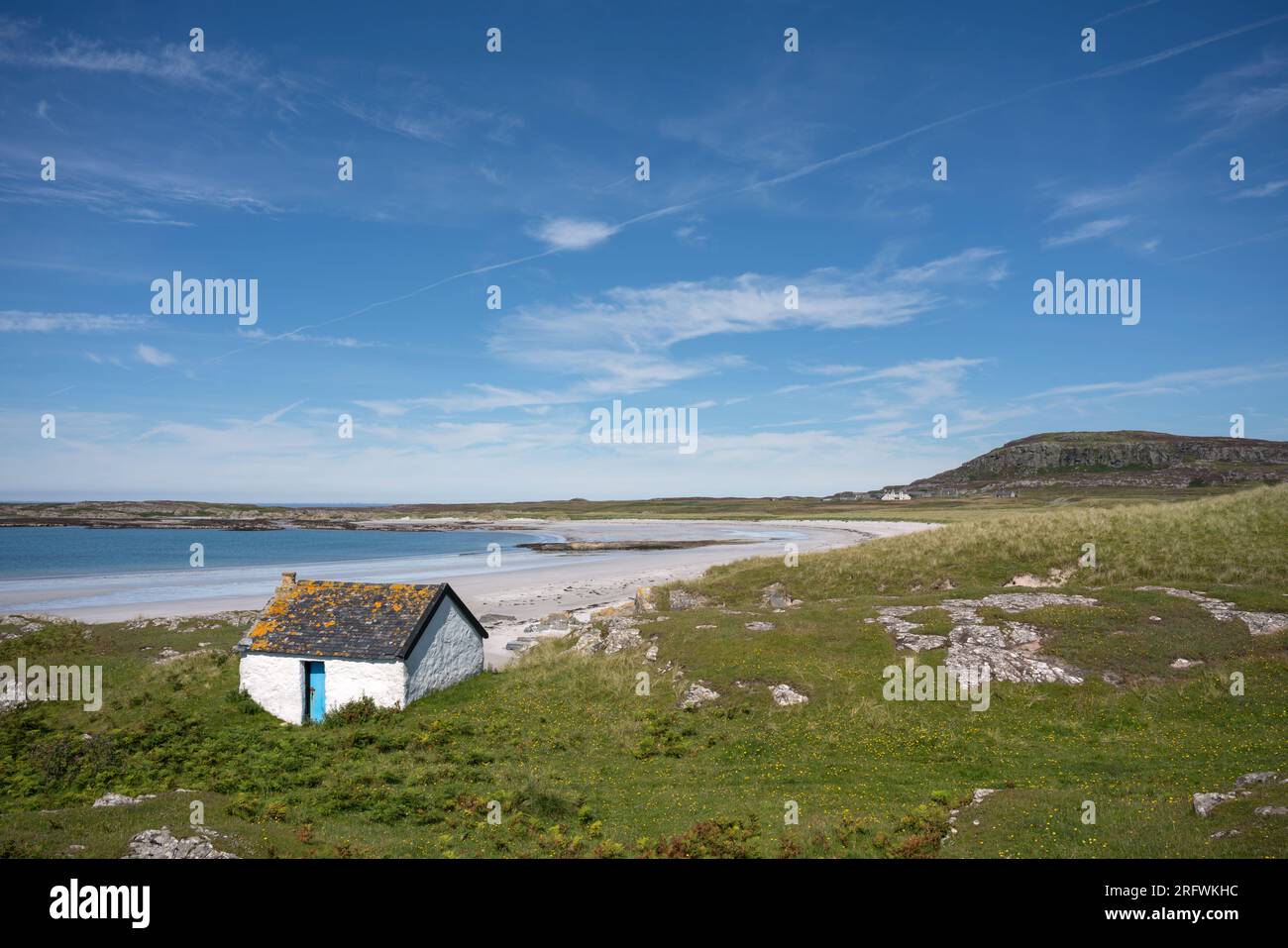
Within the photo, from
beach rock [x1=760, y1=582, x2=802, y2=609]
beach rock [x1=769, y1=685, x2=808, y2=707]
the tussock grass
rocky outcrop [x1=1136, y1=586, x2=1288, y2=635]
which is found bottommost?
beach rock [x1=769, y1=685, x2=808, y2=707]

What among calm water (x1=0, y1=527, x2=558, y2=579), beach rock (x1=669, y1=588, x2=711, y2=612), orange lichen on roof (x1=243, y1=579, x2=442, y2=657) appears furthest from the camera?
calm water (x1=0, y1=527, x2=558, y2=579)

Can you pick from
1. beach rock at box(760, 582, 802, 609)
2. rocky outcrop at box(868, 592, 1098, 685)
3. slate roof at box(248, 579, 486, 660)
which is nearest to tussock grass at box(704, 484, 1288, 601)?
beach rock at box(760, 582, 802, 609)

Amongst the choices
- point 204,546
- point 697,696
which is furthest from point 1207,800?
point 204,546

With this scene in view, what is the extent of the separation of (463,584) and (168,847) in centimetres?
5892

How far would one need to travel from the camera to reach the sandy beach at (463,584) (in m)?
54.3

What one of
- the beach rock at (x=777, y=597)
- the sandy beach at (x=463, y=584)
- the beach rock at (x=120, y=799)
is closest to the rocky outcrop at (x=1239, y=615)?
the beach rock at (x=777, y=597)

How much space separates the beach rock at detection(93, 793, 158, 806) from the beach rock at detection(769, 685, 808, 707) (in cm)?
1966

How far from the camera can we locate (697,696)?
1039 inches

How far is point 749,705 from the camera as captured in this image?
2505cm

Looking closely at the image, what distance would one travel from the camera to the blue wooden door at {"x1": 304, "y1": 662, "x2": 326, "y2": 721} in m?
27.4

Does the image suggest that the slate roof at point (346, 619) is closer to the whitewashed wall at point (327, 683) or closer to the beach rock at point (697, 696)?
the whitewashed wall at point (327, 683)

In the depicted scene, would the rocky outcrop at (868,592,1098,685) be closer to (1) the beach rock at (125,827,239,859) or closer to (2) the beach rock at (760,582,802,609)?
(2) the beach rock at (760,582,802,609)
